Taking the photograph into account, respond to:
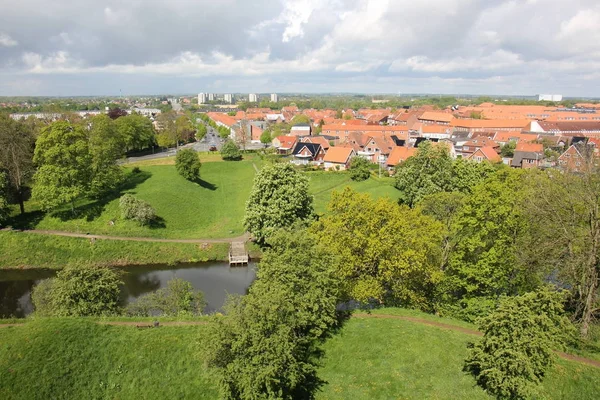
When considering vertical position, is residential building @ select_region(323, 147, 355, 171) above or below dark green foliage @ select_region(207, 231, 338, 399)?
above

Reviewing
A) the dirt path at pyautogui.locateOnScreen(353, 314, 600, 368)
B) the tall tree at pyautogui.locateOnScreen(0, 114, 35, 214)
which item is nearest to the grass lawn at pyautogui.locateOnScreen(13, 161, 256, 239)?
the tall tree at pyautogui.locateOnScreen(0, 114, 35, 214)

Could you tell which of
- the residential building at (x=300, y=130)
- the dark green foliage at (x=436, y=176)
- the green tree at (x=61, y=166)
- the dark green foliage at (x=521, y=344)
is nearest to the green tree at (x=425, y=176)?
the dark green foliage at (x=436, y=176)

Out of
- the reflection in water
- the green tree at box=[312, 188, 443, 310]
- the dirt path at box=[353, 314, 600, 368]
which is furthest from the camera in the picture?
the reflection in water

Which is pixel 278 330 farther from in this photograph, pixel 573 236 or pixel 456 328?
pixel 573 236

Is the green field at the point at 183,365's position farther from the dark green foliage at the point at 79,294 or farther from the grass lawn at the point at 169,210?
the grass lawn at the point at 169,210

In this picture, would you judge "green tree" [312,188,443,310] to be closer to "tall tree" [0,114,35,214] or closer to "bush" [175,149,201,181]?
"bush" [175,149,201,181]

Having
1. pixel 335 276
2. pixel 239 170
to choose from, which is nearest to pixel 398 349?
pixel 335 276

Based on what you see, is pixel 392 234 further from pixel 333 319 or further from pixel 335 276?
pixel 333 319
